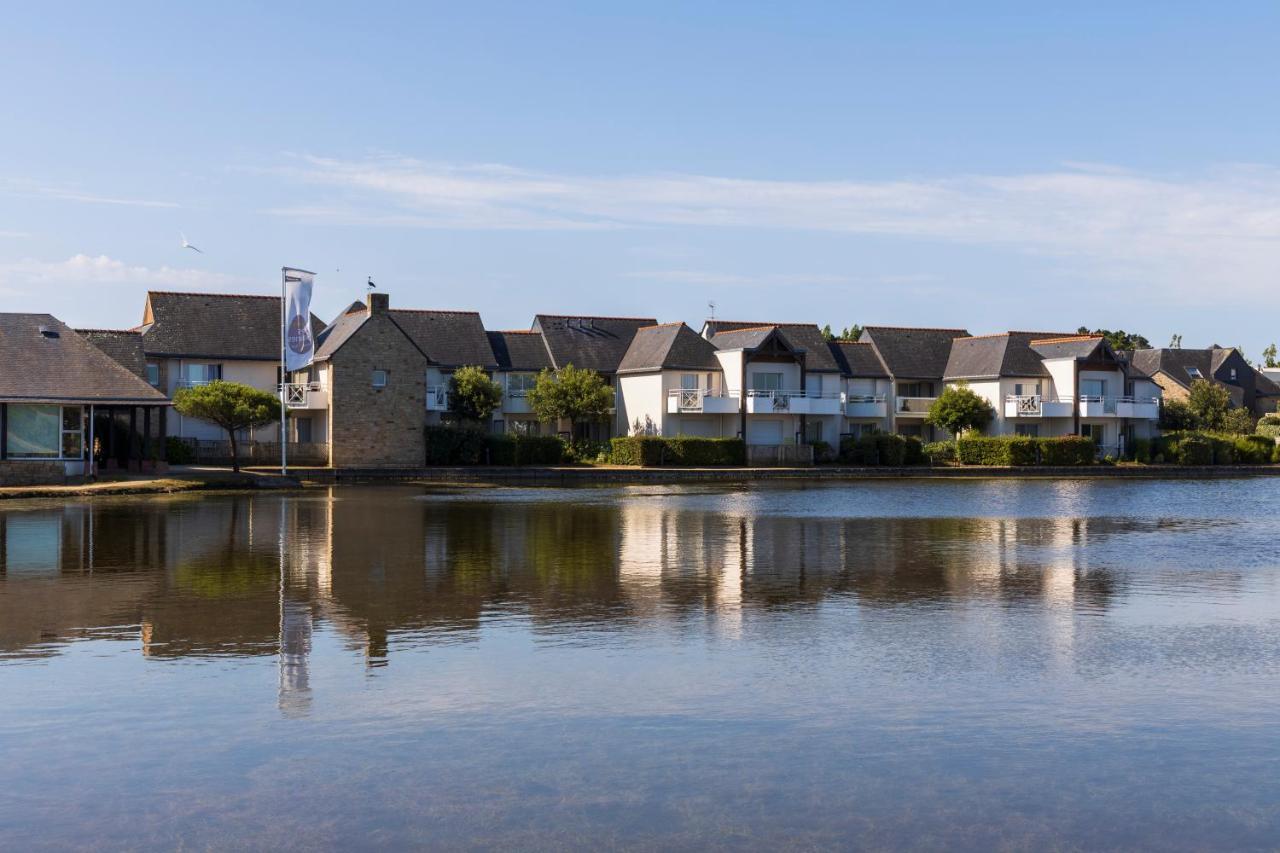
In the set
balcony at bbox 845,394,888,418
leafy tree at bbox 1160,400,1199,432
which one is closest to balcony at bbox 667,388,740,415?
balcony at bbox 845,394,888,418

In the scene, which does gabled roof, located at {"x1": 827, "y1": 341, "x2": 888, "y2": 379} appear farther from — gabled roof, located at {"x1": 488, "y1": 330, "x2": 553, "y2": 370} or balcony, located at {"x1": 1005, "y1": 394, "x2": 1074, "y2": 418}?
→ gabled roof, located at {"x1": 488, "y1": 330, "x2": 553, "y2": 370}

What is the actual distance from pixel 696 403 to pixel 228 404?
82.8ft

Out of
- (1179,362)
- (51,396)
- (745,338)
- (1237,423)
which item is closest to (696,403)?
(745,338)

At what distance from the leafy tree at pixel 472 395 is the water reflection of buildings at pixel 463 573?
30.2 meters

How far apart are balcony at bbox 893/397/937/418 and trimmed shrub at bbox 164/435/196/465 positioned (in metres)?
38.0

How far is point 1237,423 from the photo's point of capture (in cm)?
8881

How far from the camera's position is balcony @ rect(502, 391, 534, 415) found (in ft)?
223

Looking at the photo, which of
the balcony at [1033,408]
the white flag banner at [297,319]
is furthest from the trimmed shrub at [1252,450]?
the white flag banner at [297,319]

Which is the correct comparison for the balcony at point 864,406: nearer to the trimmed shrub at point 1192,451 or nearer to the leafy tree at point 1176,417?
the trimmed shrub at point 1192,451

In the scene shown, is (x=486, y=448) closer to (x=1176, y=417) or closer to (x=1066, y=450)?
(x=1066, y=450)

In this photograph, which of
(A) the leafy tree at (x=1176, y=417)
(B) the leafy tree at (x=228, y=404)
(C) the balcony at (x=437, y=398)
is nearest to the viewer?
(B) the leafy tree at (x=228, y=404)

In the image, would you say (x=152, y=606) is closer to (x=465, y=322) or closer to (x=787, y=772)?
(x=787, y=772)

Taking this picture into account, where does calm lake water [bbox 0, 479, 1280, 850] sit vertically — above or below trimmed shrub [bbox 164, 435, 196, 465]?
below

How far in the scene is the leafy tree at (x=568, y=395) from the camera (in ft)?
211
